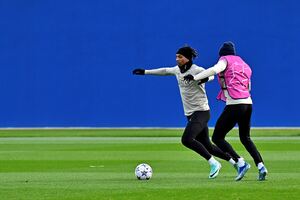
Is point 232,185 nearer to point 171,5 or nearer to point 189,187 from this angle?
point 189,187

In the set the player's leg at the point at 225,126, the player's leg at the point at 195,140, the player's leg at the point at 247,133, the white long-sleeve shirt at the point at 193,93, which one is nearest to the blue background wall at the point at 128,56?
the white long-sleeve shirt at the point at 193,93

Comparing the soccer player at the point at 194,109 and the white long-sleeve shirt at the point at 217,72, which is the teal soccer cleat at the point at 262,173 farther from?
the white long-sleeve shirt at the point at 217,72

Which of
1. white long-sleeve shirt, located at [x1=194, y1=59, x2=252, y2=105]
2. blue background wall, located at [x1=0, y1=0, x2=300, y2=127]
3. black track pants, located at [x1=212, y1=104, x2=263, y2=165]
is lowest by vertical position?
blue background wall, located at [x1=0, y1=0, x2=300, y2=127]

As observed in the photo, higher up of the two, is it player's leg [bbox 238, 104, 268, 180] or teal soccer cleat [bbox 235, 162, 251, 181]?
player's leg [bbox 238, 104, 268, 180]

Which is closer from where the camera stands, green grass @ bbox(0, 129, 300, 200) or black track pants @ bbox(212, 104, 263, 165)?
green grass @ bbox(0, 129, 300, 200)

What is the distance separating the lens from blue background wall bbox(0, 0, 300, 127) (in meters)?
41.8

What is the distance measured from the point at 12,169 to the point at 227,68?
18.3 feet

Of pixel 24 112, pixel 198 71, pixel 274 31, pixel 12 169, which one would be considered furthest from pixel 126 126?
pixel 198 71

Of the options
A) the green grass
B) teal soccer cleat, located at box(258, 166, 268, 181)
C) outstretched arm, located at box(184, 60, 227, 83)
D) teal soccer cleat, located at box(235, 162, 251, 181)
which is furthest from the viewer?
teal soccer cleat, located at box(235, 162, 251, 181)

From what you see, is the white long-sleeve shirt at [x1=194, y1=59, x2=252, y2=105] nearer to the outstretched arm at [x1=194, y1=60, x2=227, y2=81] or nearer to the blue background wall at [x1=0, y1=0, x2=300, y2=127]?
the outstretched arm at [x1=194, y1=60, x2=227, y2=81]

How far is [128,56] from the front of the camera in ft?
140

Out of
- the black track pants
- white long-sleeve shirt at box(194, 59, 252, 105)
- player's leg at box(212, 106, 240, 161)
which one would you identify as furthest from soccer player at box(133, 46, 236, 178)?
white long-sleeve shirt at box(194, 59, 252, 105)

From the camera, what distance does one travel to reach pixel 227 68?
12703mm

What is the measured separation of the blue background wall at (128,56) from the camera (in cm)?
4175
